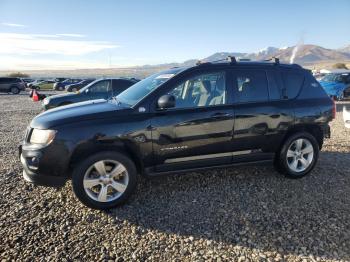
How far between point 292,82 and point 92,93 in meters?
8.49

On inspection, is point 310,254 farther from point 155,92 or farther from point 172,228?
point 155,92

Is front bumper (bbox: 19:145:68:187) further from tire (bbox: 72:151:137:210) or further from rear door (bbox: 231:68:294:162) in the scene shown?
rear door (bbox: 231:68:294:162)

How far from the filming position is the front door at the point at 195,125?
4.20 m

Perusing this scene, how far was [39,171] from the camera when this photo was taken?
3.85 meters

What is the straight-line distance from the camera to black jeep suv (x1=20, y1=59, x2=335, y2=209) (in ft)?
12.8

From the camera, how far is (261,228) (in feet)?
11.8

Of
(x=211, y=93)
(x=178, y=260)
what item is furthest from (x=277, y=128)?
(x=178, y=260)

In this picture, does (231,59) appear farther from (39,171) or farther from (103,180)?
(39,171)

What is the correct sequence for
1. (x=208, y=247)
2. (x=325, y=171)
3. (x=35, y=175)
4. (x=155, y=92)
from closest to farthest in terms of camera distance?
(x=208, y=247), (x=35, y=175), (x=155, y=92), (x=325, y=171)

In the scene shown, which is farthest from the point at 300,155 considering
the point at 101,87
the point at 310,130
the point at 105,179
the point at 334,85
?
the point at 334,85

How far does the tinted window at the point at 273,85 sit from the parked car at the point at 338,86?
48.3 ft

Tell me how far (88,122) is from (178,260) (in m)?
2.02

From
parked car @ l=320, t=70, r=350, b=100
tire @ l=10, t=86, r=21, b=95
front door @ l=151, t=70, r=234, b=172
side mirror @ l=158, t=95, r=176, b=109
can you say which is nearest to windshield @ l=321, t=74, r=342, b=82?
parked car @ l=320, t=70, r=350, b=100

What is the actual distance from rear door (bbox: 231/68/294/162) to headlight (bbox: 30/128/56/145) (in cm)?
255
